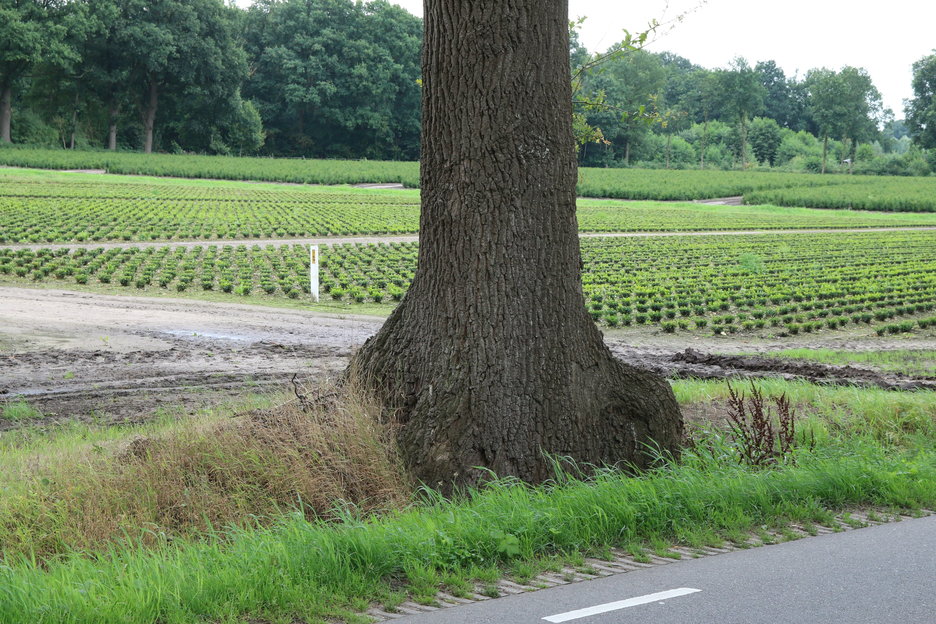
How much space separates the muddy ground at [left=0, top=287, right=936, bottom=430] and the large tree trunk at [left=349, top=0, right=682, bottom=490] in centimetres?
152

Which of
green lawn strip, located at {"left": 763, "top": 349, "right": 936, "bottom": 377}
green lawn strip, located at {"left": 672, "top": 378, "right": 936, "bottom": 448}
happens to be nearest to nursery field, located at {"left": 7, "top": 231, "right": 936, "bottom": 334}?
green lawn strip, located at {"left": 763, "top": 349, "right": 936, "bottom": 377}

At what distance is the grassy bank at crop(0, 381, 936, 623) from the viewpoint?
4.45 m

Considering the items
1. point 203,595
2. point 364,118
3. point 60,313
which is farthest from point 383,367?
point 364,118

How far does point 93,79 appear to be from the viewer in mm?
91000

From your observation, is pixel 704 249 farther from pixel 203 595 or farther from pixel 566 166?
pixel 203 595

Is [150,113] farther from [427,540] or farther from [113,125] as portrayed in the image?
[427,540]

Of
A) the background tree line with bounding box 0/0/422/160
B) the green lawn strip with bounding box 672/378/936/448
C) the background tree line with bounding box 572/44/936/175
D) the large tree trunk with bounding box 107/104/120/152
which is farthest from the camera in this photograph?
the background tree line with bounding box 572/44/936/175

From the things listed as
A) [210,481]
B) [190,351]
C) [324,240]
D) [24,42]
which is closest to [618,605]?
[210,481]

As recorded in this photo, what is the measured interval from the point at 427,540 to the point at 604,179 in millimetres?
79449

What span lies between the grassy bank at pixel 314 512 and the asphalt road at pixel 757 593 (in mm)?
378

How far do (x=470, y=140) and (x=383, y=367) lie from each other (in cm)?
175

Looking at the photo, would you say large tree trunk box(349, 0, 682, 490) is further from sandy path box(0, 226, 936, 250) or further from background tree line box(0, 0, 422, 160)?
background tree line box(0, 0, 422, 160)

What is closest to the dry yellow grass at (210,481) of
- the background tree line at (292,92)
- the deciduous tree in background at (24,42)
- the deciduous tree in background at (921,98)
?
the background tree line at (292,92)

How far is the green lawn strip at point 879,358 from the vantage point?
13078mm
